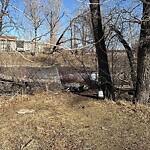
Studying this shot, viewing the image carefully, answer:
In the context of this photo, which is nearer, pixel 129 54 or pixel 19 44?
pixel 19 44

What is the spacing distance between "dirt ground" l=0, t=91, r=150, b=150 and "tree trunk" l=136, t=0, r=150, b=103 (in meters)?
0.32

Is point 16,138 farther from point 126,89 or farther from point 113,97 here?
point 126,89

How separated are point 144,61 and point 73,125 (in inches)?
83.4

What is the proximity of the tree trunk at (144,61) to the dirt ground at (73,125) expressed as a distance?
1.05 feet

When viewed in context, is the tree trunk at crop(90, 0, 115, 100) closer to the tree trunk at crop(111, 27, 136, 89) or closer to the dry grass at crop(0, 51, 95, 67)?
the tree trunk at crop(111, 27, 136, 89)

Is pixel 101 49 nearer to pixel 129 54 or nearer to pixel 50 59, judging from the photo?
pixel 129 54

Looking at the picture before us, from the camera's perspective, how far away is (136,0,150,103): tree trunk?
4730mm

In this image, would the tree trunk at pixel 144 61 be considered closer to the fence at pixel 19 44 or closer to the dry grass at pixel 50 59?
the fence at pixel 19 44

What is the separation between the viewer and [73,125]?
3.94 meters

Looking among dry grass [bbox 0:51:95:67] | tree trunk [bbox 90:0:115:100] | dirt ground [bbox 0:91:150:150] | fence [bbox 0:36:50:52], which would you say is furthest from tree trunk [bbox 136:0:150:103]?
dry grass [bbox 0:51:95:67]

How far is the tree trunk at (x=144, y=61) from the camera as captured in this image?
4.73 m

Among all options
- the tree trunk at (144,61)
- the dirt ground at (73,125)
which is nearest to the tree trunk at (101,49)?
the dirt ground at (73,125)

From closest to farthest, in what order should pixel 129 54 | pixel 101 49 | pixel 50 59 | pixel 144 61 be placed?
1. pixel 144 61
2. pixel 101 49
3. pixel 129 54
4. pixel 50 59

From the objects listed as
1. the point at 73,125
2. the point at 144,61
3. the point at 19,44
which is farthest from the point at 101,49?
the point at 73,125
